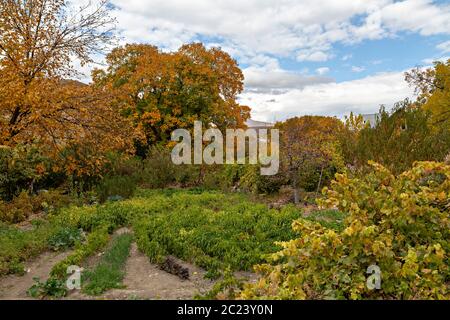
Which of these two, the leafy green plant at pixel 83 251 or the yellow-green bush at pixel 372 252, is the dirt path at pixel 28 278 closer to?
the leafy green plant at pixel 83 251

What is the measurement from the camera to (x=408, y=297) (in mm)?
3268

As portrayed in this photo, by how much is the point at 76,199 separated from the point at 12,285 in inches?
195

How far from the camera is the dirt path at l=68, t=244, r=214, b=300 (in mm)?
4571

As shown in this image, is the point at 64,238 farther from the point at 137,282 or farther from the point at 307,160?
the point at 307,160

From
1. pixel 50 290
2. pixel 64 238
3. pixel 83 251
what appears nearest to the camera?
pixel 50 290

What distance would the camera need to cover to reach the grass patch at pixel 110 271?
16.2 ft

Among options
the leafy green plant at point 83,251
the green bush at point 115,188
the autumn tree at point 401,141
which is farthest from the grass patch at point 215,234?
the autumn tree at point 401,141

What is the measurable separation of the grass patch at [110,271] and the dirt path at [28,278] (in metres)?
0.75

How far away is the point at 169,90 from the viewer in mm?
→ 18781

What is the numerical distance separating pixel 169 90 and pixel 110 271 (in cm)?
1414

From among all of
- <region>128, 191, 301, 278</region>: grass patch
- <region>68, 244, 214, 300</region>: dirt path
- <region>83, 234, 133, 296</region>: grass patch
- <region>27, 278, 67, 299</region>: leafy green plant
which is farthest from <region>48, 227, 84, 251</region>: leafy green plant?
<region>27, 278, 67, 299</region>: leafy green plant

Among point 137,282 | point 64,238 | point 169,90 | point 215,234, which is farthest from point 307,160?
point 169,90

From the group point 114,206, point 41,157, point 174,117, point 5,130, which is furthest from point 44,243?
point 174,117
